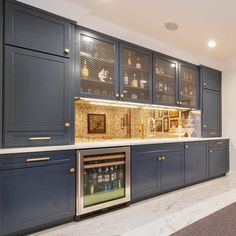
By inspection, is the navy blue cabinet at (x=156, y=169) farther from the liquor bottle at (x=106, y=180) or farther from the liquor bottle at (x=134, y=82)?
the liquor bottle at (x=134, y=82)

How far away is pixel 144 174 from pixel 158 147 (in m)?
0.46

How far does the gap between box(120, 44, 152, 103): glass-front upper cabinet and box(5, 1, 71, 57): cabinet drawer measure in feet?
3.06

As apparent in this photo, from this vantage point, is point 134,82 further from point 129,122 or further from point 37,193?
point 37,193

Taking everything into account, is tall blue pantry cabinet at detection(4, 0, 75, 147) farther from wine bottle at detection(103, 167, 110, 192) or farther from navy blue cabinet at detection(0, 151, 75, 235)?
wine bottle at detection(103, 167, 110, 192)

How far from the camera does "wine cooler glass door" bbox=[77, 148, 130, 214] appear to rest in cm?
242

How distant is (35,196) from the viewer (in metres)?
2.08

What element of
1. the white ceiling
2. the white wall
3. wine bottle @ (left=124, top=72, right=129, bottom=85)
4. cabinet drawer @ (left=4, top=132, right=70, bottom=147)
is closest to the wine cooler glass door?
cabinet drawer @ (left=4, top=132, right=70, bottom=147)

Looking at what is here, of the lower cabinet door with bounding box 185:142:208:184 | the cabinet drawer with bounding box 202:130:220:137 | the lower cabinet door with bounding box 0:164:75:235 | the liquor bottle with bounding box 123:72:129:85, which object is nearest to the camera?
the lower cabinet door with bounding box 0:164:75:235

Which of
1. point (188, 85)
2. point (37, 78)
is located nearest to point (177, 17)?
point (188, 85)

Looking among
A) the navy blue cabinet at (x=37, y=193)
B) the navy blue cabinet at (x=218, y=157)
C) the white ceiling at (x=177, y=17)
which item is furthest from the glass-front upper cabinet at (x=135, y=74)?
the navy blue cabinet at (x=218, y=157)

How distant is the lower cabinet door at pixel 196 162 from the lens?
3.64 m

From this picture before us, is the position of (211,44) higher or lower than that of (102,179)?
higher

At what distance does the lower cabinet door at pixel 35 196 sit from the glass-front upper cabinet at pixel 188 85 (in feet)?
8.34

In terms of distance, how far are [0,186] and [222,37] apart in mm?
3655
